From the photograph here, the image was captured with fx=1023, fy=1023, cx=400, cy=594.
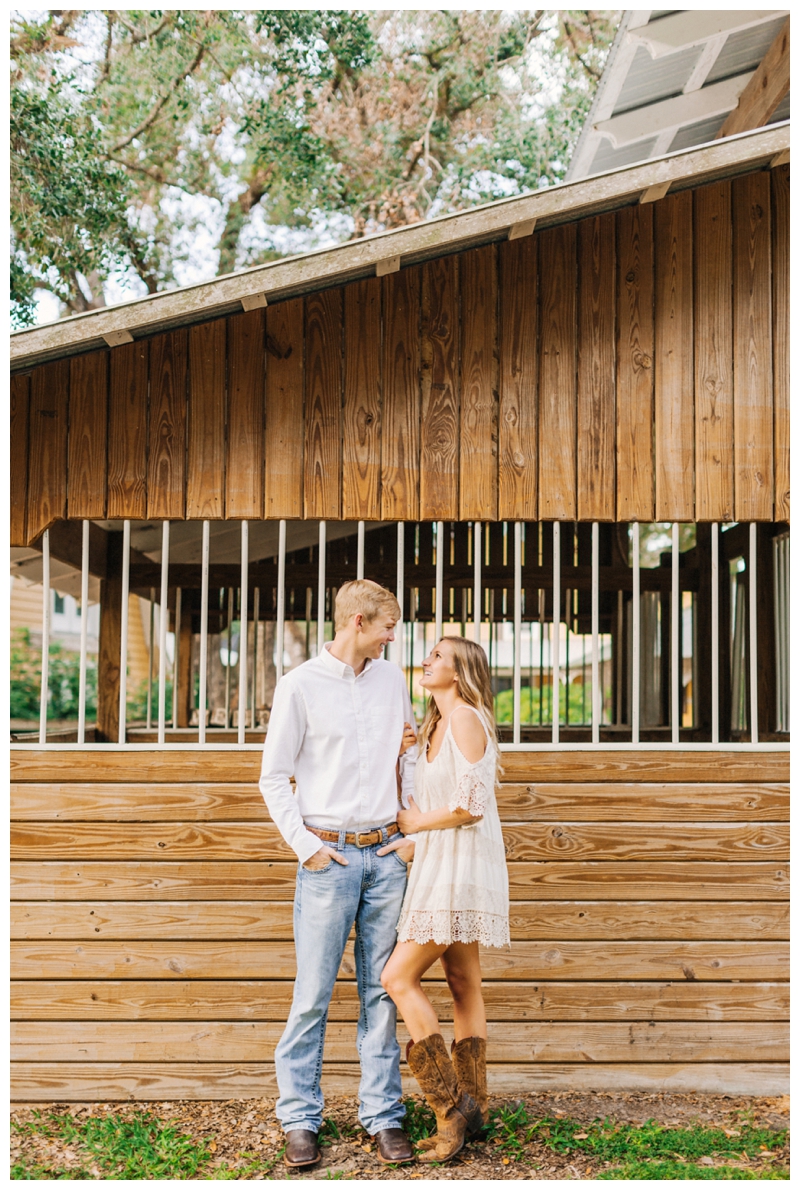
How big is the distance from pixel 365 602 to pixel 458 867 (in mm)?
1014

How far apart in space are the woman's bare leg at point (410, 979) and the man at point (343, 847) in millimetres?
111

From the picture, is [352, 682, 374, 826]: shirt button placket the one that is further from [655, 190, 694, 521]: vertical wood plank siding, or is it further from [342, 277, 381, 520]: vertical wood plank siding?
[655, 190, 694, 521]: vertical wood plank siding

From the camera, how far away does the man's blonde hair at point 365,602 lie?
12.3ft

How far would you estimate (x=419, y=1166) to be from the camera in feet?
12.1

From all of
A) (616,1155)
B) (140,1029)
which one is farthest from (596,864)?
(140,1029)

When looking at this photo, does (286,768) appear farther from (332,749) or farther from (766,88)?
(766,88)

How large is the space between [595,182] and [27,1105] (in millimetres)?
4485

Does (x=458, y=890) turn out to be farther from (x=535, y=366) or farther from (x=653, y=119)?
(x=653, y=119)

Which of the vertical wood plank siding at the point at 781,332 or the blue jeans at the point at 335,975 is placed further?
the vertical wood plank siding at the point at 781,332

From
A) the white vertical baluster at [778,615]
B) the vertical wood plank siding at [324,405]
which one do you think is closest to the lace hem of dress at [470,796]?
the vertical wood plank siding at [324,405]

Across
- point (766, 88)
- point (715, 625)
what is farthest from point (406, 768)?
point (766, 88)

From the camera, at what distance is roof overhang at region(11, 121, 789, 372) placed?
13.0 feet

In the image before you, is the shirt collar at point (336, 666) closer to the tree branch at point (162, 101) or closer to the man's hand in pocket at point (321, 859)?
the man's hand in pocket at point (321, 859)

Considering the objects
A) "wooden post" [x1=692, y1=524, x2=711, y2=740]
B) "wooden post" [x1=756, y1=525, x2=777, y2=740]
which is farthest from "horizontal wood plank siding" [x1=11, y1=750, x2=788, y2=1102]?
"wooden post" [x1=692, y1=524, x2=711, y2=740]
